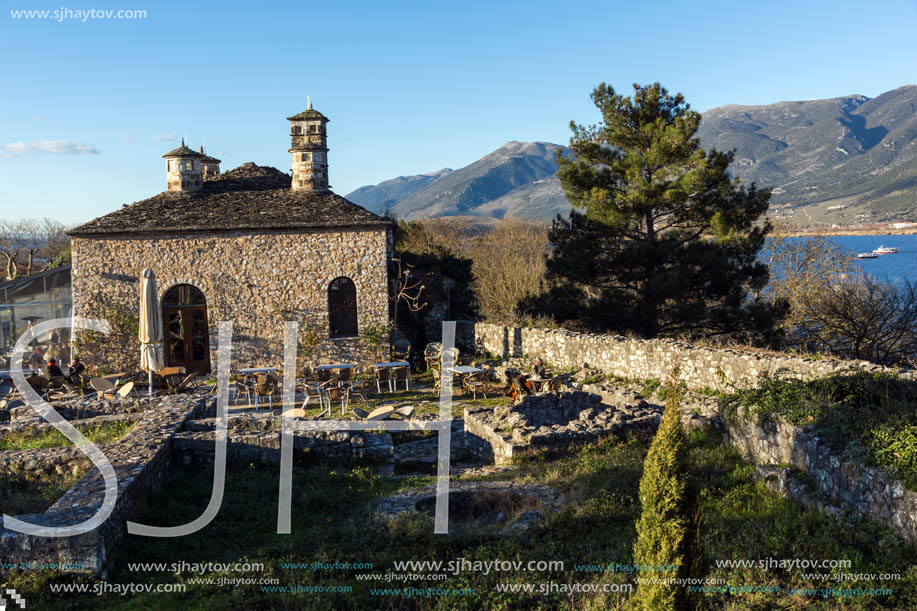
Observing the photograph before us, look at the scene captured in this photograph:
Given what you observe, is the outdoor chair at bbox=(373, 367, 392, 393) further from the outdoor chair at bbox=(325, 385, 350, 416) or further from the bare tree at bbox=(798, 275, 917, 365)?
the bare tree at bbox=(798, 275, 917, 365)

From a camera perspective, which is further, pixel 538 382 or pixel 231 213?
pixel 231 213

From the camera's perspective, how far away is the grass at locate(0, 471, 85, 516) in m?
7.88

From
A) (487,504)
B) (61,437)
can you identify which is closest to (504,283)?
(61,437)

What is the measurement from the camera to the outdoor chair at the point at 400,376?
16536 mm

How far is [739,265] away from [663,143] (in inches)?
190

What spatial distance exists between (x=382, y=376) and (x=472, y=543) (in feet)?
35.9

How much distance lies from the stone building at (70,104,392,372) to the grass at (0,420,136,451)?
6.33 meters

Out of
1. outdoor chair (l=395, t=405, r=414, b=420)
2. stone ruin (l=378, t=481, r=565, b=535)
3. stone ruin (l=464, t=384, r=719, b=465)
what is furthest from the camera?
outdoor chair (l=395, t=405, r=414, b=420)

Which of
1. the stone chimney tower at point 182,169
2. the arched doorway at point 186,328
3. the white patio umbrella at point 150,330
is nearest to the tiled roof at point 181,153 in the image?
the stone chimney tower at point 182,169

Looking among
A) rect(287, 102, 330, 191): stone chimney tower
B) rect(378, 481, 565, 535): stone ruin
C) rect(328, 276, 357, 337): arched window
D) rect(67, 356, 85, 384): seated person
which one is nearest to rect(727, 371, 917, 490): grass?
rect(378, 481, 565, 535): stone ruin

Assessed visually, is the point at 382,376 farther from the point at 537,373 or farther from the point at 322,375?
the point at 537,373

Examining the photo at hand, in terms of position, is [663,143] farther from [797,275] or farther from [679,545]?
[679,545]

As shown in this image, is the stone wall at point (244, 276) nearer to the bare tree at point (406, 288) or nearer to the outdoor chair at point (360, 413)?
the bare tree at point (406, 288)

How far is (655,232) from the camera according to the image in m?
21.3
